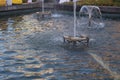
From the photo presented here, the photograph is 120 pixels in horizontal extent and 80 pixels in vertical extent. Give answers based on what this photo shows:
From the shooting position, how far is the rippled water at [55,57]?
1410 cm

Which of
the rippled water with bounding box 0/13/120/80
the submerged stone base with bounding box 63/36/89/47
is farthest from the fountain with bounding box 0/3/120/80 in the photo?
the submerged stone base with bounding box 63/36/89/47

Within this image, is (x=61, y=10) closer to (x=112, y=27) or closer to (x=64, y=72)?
(x=112, y=27)

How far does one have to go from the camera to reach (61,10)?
146 feet

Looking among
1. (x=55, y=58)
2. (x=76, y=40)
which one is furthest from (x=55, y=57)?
(x=76, y=40)

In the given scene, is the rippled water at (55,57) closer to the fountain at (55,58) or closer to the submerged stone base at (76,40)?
the fountain at (55,58)

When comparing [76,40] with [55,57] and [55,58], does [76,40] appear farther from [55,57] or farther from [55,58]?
[55,58]

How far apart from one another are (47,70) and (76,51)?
371 cm

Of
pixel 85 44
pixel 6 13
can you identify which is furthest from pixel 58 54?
pixel 6 13

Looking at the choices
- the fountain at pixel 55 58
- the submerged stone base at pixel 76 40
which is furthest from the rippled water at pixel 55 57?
the submerged stone base at pixel 76 40

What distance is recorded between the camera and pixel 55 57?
16.9 meters

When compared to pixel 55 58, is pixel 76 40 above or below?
above

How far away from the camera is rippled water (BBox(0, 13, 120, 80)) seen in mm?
14102

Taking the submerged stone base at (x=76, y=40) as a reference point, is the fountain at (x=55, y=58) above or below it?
below

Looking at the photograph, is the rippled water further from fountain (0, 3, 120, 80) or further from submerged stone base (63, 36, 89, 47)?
submerged stone base (63, 36, 89, 47)
